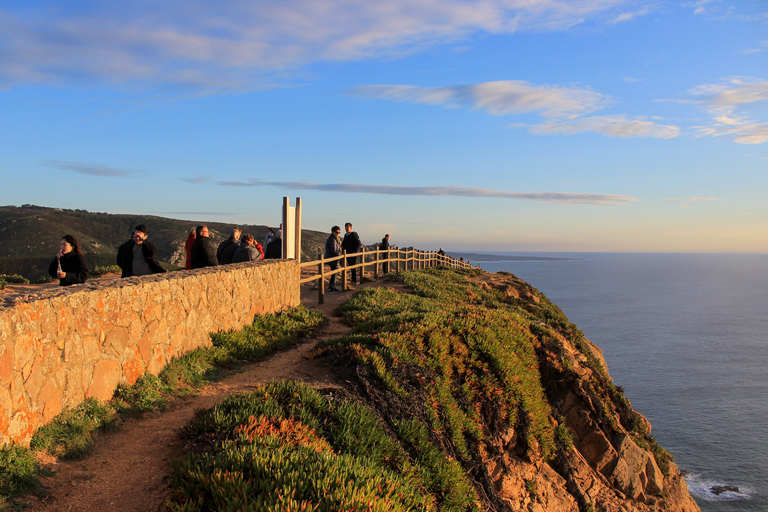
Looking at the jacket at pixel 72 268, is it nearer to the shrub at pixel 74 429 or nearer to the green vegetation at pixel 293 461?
the shrub at pixel 74 429

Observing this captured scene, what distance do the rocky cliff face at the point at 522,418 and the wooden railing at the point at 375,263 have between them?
2.00 metres

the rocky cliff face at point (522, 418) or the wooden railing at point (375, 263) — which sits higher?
the wooden railing at point (375, 263)

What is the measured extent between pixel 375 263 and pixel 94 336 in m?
15.7

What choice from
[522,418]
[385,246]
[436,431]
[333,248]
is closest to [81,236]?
[385,246]

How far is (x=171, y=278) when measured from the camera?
6.20 meters

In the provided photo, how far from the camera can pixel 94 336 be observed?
471 centimetres

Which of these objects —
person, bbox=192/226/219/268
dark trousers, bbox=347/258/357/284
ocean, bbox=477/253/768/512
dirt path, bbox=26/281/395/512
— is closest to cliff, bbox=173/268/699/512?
dirt path, bbox=26/281/395/512

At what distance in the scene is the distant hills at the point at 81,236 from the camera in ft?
145

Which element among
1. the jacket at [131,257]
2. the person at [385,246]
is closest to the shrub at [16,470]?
the jacket at [131,257]

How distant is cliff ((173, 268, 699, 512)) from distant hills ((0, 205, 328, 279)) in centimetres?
4059

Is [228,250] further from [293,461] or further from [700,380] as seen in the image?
[700,380]

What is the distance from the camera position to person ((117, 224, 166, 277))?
8.26 metres

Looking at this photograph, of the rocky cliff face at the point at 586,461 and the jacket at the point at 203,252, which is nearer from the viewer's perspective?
the rocky cliff face at the point at 586,461

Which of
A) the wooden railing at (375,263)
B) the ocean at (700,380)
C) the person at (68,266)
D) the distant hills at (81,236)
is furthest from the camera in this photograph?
the distant hills at (81,236)
